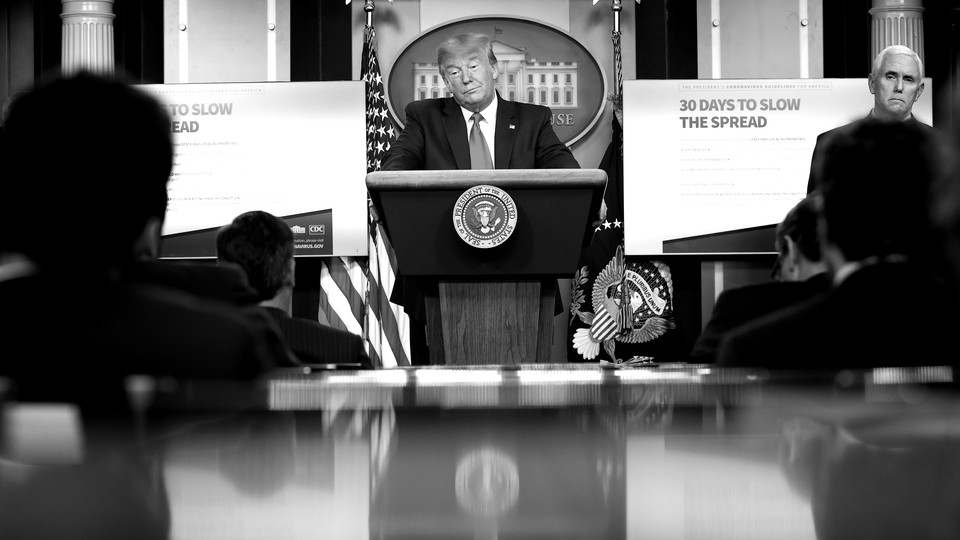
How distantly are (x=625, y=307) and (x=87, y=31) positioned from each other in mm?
3504

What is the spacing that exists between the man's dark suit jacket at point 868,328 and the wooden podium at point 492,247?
204cm

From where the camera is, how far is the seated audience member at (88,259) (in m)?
0.78

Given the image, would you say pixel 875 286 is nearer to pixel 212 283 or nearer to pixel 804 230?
pixel 804 230

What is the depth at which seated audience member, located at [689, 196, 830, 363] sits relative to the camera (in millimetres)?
971

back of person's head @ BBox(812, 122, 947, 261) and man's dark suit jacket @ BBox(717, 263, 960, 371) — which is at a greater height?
back of person's head @ BBox(812, 122, 947, 261)

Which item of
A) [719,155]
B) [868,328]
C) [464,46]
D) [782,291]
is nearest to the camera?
[868,328]

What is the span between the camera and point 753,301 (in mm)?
1017

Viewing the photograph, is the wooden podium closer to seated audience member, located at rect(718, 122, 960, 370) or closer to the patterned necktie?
the patterned necktie

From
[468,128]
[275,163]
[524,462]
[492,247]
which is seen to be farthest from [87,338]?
[275,163]

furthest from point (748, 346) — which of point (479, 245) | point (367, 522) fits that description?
point (479, 245)

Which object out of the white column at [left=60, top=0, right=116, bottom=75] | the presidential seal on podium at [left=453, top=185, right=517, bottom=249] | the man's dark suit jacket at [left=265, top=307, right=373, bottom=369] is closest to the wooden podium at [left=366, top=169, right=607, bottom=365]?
the presidential seal on podium at [left=453, top=185, right=517, bottom=249]

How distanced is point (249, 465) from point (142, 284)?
184mm

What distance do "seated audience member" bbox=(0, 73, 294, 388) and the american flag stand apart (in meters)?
4.88

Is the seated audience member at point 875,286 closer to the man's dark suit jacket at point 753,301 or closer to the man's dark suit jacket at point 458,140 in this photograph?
the man's dark suit jacket at point 753,301
